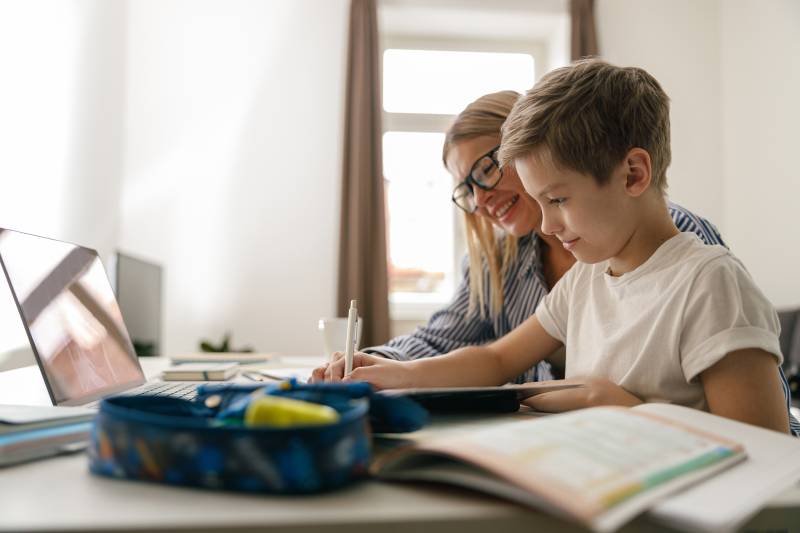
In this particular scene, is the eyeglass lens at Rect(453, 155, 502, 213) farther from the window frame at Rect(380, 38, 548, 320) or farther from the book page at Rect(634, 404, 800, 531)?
the window frame at Rect(380, 38, 548, 320)

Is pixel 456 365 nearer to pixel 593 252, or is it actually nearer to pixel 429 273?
pixel 593 252

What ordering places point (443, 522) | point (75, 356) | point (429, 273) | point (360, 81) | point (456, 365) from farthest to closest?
point (429, 273) < point (360, 81) < point (456, 365) < point (75, 356) < point (443, 522)

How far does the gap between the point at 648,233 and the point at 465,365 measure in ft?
1.04

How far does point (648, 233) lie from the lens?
→ 2.93 feet

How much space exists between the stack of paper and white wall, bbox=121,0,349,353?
3036 mm

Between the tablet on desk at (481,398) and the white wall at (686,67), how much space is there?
11.4 feet

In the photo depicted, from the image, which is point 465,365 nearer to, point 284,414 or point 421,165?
point 284,414

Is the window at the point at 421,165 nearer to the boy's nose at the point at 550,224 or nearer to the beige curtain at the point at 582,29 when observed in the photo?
the beige curtain at the point at 582,29

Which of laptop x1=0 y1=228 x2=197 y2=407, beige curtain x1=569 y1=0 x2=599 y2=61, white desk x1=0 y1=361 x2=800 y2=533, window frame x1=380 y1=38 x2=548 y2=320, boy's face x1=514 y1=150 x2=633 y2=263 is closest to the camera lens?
white desk x1=0 y1=361 x2=800 y2=533

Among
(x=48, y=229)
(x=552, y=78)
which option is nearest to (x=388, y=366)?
(x=552, y=78)

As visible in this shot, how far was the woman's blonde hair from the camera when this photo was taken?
4.56 feet

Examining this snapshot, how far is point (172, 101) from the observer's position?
11.8ft

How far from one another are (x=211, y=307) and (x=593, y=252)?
2.97m

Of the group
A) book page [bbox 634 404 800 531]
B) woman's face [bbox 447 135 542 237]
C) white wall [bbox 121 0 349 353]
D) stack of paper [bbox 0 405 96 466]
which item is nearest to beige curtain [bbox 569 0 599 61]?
white wall [bbox 121 0 349 353]
